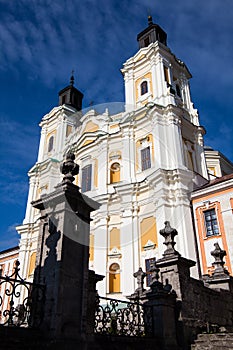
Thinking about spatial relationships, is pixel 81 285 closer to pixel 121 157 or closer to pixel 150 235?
pixel 150 235

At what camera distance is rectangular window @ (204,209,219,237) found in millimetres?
20375

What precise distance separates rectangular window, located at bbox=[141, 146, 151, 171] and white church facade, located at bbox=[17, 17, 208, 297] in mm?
83

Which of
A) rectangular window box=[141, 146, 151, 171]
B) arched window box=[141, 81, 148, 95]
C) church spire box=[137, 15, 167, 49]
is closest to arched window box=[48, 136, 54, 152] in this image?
arched window box=[141, 81, 148, 95]

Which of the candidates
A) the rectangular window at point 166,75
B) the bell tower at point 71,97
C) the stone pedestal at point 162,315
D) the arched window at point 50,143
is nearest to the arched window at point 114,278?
the stone pedestal at point 162,315

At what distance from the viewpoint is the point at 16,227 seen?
32.0 metres

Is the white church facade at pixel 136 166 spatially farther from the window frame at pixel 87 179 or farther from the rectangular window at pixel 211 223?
the rectangular window at pixel 211 223

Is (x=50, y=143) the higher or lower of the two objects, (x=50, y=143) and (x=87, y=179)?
the higher

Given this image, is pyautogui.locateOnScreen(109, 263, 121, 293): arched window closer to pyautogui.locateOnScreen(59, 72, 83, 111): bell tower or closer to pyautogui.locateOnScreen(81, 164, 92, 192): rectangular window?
pyautogui.locateOnScreen(81, 164, 92, 192): rectangular window

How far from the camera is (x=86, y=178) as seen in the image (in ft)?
94.0

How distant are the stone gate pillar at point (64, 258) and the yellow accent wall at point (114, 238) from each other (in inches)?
→ 664

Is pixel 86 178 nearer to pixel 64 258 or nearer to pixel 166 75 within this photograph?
pixel 166 75

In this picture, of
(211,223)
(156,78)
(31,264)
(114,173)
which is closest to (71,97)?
(156,78)

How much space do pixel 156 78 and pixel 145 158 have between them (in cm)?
778

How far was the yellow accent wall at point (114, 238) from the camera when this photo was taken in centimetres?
2408
